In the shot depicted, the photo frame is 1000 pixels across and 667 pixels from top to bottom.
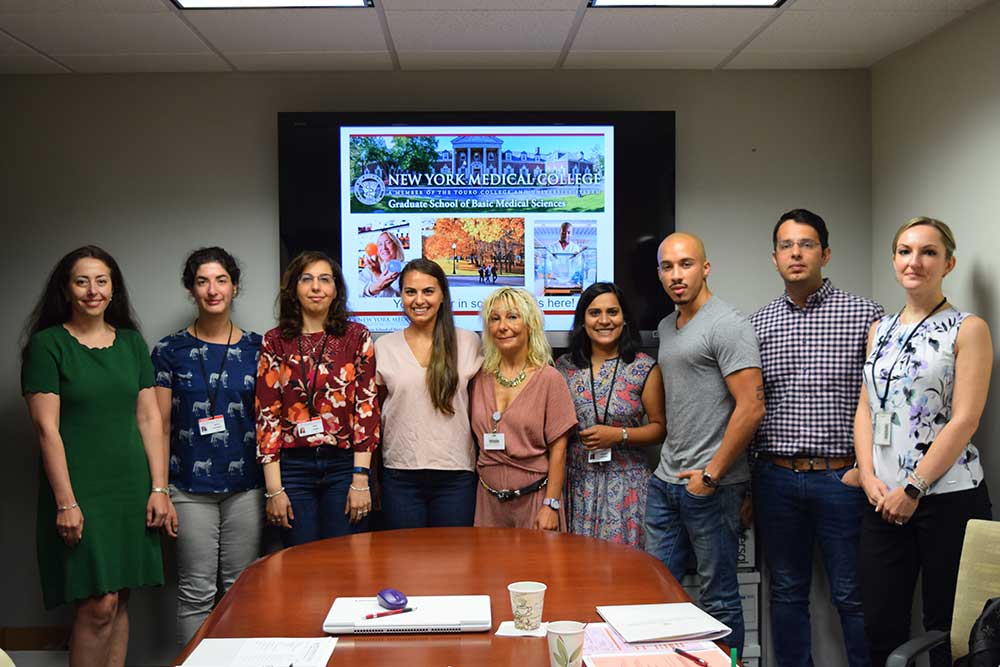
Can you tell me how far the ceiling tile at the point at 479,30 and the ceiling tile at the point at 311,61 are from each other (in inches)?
8.5

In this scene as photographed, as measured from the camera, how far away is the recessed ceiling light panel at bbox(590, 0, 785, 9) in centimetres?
303

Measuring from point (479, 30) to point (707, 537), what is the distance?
226cm

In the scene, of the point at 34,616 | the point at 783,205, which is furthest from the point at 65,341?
the point at 783,205

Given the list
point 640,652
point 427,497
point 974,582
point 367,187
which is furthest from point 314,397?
point 974,582

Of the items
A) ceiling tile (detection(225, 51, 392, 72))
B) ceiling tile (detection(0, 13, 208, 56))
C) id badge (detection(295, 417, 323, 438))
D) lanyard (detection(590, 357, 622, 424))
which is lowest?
id badge (detection(295, 417, 323, 438))

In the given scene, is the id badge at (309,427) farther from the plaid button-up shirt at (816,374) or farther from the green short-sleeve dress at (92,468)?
the plaid button-up shirt at (816,374)

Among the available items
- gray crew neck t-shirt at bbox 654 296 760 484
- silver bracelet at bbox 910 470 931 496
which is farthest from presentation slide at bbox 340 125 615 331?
silver bracelet at bbox 910 470 931 496

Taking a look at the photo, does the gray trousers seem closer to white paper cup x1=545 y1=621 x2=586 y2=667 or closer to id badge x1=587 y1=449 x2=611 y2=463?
id badge x1=587 y1=449 x2=611 y2=463

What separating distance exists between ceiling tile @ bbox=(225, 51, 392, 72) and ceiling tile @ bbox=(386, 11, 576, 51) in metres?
0.22

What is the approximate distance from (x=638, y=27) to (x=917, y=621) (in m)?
2.76

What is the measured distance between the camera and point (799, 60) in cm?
382

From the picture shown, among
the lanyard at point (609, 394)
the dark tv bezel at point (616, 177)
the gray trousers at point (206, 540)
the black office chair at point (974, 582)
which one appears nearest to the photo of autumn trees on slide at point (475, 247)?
the dark tv bezel at point (616, 177)

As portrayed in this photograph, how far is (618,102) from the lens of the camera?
13.0 feet

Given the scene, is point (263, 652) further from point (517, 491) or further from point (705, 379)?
point (705, 379)
